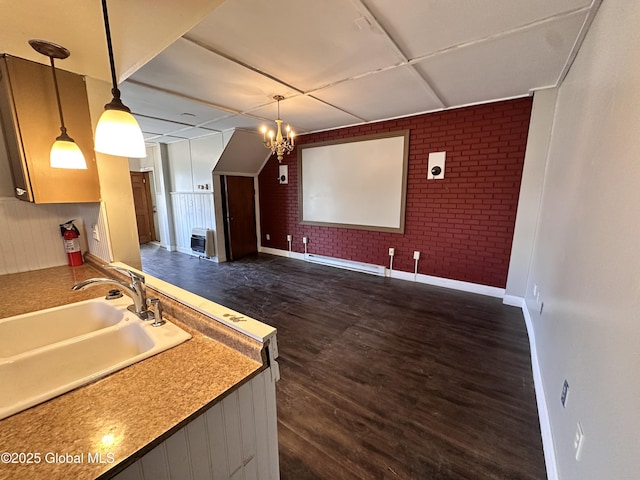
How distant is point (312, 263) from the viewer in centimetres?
522

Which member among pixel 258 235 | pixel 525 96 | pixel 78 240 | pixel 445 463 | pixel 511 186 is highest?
pixel 525 96

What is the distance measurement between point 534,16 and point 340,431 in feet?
9.53

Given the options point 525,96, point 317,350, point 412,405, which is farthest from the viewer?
point 525,96

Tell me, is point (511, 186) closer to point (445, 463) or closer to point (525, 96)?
point (525, 96)

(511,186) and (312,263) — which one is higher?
(511,186)

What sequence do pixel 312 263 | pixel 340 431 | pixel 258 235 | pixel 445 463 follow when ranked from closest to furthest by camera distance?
pixel 445 463
pixel 340 431
pixel 312 263
pixel 258 235

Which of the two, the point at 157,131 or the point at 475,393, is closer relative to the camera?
the point at 475,393

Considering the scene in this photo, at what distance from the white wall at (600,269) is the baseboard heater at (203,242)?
5.30 metres

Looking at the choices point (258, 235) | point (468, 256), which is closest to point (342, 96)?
point (468, 256)

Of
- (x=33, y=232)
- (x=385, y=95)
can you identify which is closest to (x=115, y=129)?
(x=33, y=232)

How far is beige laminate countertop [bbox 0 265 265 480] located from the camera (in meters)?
0.60

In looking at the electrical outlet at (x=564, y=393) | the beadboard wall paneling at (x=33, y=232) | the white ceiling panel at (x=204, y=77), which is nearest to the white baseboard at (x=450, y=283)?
the electrical outlet at (x=564, y=393)

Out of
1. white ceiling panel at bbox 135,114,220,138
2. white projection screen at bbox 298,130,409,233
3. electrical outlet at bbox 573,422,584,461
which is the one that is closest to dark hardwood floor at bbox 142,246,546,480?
electrical outlet at bbox 573,422,584,461

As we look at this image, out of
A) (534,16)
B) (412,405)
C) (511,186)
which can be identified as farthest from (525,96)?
(412,405)
